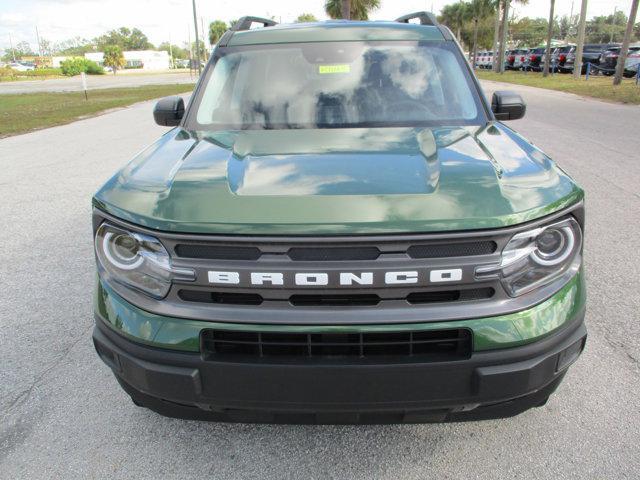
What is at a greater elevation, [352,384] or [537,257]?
[537,257]

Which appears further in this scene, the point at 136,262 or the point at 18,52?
the point at 18,52

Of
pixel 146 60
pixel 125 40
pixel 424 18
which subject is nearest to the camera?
pixel 424 18

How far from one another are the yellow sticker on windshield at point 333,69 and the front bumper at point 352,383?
1.97 metres

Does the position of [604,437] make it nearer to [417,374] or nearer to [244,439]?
[417,374]

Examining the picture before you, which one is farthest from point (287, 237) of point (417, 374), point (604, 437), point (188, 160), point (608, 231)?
point (608, 231)

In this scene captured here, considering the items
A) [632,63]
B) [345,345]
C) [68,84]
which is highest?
[345,345]

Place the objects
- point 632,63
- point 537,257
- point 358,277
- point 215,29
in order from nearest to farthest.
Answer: point 358,277 → point 537,257 → point 632,63 → point 215,29

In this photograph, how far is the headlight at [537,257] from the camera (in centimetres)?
190

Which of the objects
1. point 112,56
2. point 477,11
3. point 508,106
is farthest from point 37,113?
point 112,56

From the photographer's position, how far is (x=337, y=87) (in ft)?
10.5

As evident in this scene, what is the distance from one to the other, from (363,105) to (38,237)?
3.90 m

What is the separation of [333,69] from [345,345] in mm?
1986

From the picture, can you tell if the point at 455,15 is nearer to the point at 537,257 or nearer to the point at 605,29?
the point at 605,29

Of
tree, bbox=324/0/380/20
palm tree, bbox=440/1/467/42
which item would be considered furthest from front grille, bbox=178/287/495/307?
palm tree, bbox=440/1/467/42
